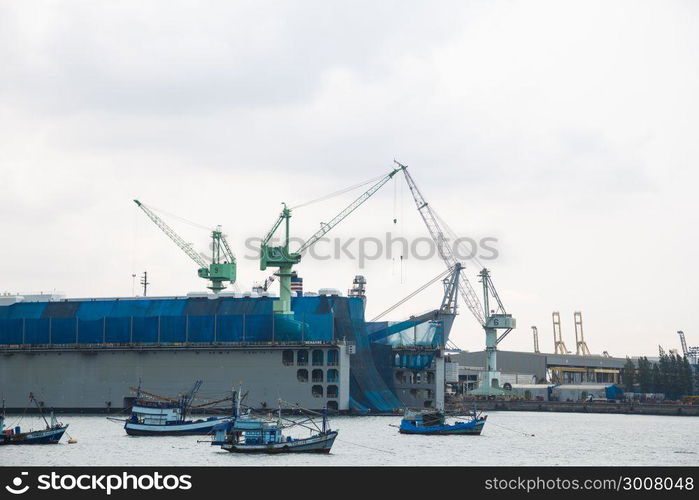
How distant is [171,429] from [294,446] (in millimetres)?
29261

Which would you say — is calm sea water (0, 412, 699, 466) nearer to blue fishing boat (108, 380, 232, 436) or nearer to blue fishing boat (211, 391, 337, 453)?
blue fishing boat (211, 391, 337, 453)

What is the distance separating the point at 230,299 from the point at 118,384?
20.8m

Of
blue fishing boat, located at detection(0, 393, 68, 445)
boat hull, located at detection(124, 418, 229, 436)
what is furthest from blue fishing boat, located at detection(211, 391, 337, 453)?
boat hull, located at detection(124, 418, 229, 436)

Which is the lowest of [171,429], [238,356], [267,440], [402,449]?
[402,449]

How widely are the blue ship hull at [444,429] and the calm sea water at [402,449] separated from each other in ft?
3.83

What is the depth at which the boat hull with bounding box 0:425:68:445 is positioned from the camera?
124 m

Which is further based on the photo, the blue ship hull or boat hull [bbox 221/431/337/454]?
the blue ship hull

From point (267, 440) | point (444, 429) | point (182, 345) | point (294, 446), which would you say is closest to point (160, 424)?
point (267, 440)

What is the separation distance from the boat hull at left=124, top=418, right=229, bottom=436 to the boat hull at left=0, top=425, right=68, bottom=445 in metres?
13.0

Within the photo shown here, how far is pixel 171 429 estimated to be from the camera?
14012cm

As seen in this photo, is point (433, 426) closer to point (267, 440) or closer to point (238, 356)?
point (267, 440)

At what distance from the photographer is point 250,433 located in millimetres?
115562
